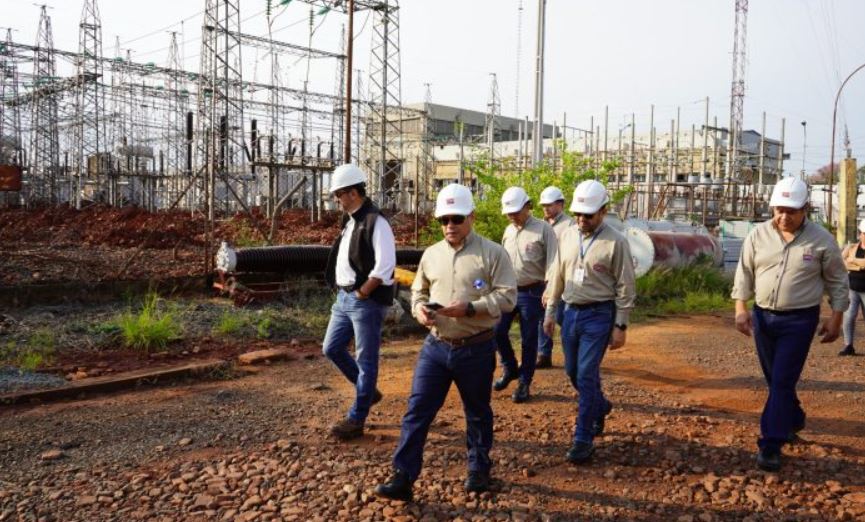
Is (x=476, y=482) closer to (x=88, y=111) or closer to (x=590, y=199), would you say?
(x=590, y=199)

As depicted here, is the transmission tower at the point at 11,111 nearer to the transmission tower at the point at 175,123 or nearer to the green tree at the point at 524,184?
the transmission tower at the point at 175,123

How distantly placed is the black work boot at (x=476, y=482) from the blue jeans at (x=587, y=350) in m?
0.81

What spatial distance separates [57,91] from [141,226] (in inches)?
476

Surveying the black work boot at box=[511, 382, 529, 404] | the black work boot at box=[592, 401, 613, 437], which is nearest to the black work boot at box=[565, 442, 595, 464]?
the black work boot at box=[592, 401, 613, 437]

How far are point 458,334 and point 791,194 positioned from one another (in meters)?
2.29

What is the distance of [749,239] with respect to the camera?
4.77 metres

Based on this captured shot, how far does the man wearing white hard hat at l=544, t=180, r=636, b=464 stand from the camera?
4.53 meters

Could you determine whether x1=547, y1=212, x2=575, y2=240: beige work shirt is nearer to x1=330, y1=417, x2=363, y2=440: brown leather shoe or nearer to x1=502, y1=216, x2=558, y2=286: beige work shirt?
x1=502, y1=216, x2=558, y2=286: beige work shirt

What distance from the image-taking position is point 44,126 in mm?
30281

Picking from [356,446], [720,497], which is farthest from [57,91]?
[720,497]

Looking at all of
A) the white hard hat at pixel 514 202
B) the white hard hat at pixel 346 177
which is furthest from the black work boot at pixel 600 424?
the white hard hat at pixel 346 177

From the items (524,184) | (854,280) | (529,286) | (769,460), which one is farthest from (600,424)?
(524,184)

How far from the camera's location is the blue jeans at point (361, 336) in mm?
4828

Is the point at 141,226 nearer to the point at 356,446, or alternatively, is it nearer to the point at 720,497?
the point at 356,446
